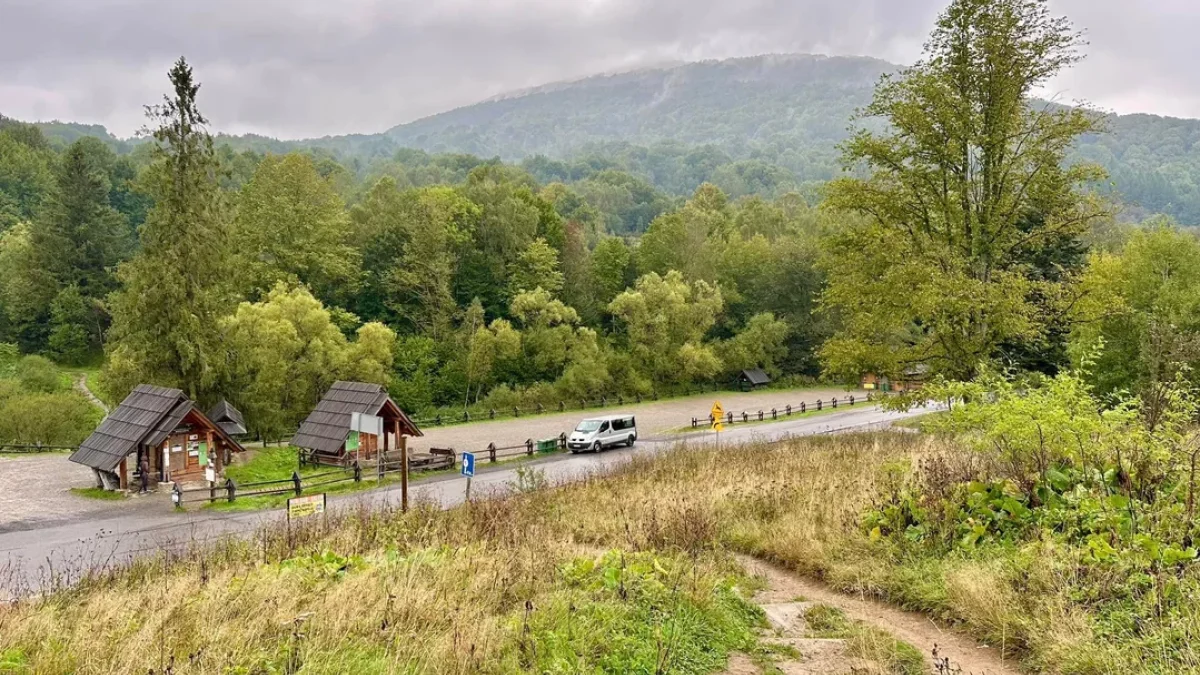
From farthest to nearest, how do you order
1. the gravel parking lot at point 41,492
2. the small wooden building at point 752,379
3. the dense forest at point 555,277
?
1. the small wooden building at point 752,379
2. the dense forest at point 555,277
3. the gravel parking lot at point 41,492

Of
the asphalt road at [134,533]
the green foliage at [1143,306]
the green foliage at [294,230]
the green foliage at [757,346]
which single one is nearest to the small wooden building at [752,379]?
the green foliage at [757,346]

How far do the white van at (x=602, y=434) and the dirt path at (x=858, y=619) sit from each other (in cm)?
1915

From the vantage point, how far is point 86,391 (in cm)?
4466

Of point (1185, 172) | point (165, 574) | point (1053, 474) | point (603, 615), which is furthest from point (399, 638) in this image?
point (1185, 172)

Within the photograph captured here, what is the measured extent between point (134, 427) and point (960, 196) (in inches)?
945

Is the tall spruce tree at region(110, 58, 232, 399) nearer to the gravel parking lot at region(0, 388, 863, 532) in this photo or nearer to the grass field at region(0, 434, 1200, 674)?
the gravel parking lot at region(0, 388, 863, 532)

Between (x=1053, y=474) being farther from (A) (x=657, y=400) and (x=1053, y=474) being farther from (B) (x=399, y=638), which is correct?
(A) (x=657, y=400)

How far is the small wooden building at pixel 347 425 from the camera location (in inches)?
926

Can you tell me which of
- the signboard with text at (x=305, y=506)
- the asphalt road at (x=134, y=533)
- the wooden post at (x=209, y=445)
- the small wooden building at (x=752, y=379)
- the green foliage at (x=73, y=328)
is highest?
the green foliage at (x=73, y=328)

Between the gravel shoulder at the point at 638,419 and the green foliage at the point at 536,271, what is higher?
the green foliage at the point at 536,271

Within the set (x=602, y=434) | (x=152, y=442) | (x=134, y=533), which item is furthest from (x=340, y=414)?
(x=602, y=434)

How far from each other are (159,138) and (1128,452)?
30.2 m

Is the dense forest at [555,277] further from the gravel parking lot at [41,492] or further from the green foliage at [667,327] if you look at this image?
the gravel parking lot at [41,492]

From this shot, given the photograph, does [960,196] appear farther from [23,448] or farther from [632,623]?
[23,448]
